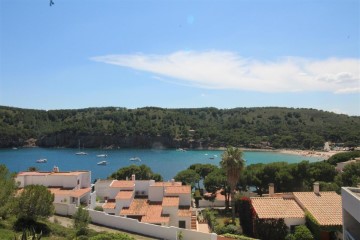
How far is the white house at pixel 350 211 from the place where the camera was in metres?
15.9

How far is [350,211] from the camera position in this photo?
54.6 ft

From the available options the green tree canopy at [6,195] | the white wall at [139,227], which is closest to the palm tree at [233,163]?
the white wall at [139,227]

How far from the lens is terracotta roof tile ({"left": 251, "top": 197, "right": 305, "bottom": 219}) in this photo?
29656mm

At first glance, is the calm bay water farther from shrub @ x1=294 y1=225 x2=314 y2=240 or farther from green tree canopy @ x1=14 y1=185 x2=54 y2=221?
green tree canopy @ x1=14 y1=185 x2=54 y2=221

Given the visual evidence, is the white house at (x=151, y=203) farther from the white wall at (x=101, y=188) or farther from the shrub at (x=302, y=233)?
the shrub at (x=302, y=233)

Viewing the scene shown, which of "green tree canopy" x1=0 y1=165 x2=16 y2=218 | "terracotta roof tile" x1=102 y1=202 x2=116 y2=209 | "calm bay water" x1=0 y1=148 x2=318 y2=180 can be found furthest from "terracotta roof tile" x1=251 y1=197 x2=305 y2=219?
"calm bay water" x1=0 y1=148 x2=318 y2=180

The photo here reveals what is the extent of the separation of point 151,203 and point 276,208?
40.4ft

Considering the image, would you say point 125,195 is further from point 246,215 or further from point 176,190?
point 246,215

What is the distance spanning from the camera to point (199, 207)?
5319 cm

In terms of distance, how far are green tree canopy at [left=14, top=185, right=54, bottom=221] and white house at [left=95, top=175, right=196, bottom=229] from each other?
335 inches

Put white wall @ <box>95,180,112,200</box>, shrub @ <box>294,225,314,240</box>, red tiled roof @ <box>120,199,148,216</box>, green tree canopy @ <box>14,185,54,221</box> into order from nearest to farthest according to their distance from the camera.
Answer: green tree canopy @ <box>14,185,54,221</box> → shrub @ <box>294,225,314,240</box> → red tiled roof @ <box>120,199,148,216</box> → white wall @ <box>95,180,112,200</box>

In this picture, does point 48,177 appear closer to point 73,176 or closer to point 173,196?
point 73,176

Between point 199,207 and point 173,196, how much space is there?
16.9 m

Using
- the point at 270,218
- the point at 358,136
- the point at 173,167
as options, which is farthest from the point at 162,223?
the point at 358,136
